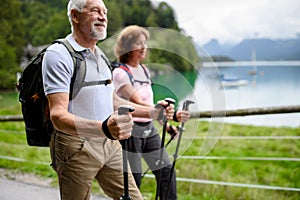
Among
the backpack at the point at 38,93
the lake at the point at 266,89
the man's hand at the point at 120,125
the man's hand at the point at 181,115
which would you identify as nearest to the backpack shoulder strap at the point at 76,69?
the backpack at the point at 38,93

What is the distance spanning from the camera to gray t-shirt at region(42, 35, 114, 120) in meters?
1.02

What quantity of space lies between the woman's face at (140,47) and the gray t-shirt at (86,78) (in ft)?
0.48

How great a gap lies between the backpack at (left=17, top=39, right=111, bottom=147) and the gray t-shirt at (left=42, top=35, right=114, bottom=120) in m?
0.02

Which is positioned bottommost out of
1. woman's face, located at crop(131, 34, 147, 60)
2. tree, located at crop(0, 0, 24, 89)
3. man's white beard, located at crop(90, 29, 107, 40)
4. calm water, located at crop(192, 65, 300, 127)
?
calm water, located at crop(192, 65, 300, 127)

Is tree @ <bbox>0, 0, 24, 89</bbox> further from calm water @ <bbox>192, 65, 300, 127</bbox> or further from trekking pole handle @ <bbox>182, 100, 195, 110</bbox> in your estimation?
trekking pole handle @ <bbox>182, 100, 195, 110</bbox>

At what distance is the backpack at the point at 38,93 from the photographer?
1085mm

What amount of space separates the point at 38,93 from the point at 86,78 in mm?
189

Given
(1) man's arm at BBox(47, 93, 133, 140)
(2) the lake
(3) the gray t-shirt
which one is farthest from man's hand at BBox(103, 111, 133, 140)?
(2) the lake

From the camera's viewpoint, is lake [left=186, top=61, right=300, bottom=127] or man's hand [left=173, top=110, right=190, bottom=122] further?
lake [left=186, top=61, right=300, bottom=127]

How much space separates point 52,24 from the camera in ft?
25.3

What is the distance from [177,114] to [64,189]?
49 cm

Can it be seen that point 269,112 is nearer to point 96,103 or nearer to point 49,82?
point 96,103

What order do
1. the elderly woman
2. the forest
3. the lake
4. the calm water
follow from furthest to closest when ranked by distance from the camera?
the calm water → the lake → the elderly woman → the forest

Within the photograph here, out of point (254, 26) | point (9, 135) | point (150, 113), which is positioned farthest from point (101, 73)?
point (254, 26)
